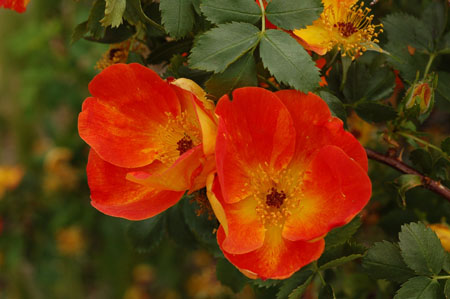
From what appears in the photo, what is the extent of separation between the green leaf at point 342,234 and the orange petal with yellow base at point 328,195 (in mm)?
58

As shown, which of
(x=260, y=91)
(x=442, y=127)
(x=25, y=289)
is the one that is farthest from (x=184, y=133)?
(x=25, y=289)

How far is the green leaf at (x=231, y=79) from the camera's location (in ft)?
1.99

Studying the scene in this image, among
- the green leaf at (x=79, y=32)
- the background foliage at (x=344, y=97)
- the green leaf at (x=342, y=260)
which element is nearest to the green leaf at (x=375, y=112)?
the background foliage at (x=344, y=97)

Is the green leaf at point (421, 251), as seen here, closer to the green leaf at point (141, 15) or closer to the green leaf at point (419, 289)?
the green leaf at point (419, 289)

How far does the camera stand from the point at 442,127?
1.43m

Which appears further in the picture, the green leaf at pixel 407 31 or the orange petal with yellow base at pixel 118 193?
the green leaf at pixel 407 31

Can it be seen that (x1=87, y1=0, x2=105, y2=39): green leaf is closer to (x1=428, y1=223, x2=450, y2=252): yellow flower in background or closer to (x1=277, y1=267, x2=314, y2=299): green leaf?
(x1=277, y1=267, x2=314, y2=299): green leaf

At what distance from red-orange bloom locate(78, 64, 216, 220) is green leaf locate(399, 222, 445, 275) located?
0.96 ft

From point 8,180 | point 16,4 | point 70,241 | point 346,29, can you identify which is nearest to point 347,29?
point 346,29

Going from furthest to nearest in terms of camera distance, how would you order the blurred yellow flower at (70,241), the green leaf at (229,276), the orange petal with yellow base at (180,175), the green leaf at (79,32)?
the blurred yellow flower at (70,241) < the green leaf at (229,276) < the green leaf at (79,32) < the orange petal with yellow base at (180,175)

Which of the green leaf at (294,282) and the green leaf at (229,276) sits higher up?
the green leaf at (294,282)

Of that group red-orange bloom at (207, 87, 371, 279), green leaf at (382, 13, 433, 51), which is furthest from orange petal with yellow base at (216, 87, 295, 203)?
green leaf at (382, 13, 433, 51)

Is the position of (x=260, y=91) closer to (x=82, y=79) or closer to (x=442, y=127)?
(x=442, y=127)

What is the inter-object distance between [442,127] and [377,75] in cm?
77
